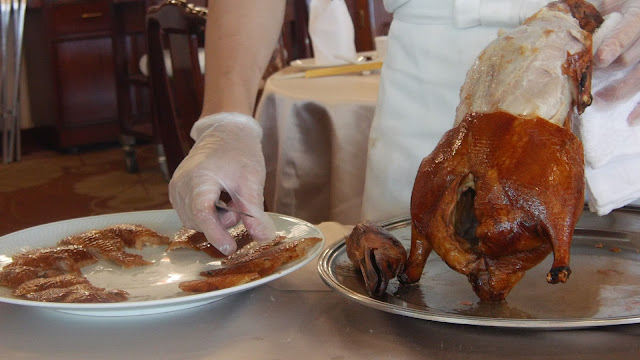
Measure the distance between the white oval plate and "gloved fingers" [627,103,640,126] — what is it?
42 cm

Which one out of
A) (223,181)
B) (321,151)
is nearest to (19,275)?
(223,181)

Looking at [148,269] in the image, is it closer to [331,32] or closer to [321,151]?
[321,151]

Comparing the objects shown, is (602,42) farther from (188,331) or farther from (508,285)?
(188,331)

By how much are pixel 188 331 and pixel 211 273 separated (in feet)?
0.31

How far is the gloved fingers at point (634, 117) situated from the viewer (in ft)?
3.16

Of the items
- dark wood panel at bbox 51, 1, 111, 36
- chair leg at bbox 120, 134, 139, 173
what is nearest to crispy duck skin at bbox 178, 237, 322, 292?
chair leg at bbox 120, 134, 139, 173

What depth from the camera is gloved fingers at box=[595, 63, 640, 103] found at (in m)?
0.92

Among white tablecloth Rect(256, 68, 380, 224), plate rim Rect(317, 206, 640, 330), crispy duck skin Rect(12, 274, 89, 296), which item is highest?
plate rim Rect(317, 206, 640, 330)

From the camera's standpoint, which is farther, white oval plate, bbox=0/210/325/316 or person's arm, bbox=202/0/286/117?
person's arm, bbox=202/0/286/117

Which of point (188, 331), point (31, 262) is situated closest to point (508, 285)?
point (188, 331)

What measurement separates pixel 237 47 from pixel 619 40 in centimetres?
60

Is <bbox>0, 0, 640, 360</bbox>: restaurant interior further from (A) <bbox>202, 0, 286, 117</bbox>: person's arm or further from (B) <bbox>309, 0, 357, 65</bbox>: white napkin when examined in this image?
(A) <bbox>202, 0, 286, 117</bbox>: person's arm

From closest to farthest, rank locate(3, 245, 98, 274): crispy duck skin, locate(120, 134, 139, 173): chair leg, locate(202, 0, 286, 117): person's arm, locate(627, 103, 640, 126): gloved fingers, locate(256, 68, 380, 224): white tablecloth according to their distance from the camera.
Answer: locate(3, 245, 98, 274): crispy duck skin < locate(627, 103, 640, 126): gloved fingers < locate(202, 0, 286, 117): person's arm < locate(256, 68, 380, 224): white tablecloth < locate(120, 134, 139, 173): chair leg

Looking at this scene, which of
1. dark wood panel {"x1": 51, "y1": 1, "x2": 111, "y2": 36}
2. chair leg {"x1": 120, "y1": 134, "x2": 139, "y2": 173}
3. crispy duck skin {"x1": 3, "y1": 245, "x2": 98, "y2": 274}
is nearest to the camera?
crispy duck skin {"x1": 3, "y1": 245, "x2": 98, "y2": 274}
